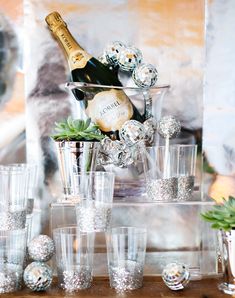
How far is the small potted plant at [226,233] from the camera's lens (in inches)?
38.6

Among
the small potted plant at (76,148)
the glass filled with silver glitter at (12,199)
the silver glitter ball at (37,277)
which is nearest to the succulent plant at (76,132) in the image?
the small potted plant at (76,148)

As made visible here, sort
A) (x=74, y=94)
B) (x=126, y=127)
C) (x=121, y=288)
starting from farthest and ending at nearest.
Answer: (x=74, y=94) < (x=126, y=127) < (x=121, y=288)

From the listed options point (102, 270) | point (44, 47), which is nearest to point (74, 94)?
point (44, 47)

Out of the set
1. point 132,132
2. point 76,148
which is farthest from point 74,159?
point 132,132

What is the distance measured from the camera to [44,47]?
4.09ft

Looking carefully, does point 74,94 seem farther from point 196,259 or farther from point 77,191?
point 196,259

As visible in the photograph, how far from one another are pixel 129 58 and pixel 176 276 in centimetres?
45

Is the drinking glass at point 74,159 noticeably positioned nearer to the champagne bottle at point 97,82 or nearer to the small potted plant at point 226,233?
the champagne bottle at point 97,82

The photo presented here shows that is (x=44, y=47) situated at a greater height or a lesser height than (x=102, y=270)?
greater

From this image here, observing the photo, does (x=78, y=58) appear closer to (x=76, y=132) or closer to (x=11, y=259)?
(x=76, y=132)

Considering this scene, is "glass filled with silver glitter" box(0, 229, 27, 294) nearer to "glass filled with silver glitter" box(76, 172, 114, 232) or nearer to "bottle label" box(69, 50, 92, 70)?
"glass filled with silver glitter" box(76, 172, 114, 232)

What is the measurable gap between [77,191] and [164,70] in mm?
351

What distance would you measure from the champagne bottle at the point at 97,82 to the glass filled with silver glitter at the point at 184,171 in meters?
0.14

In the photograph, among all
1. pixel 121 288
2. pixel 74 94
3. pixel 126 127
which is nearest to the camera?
pixel 121 288
